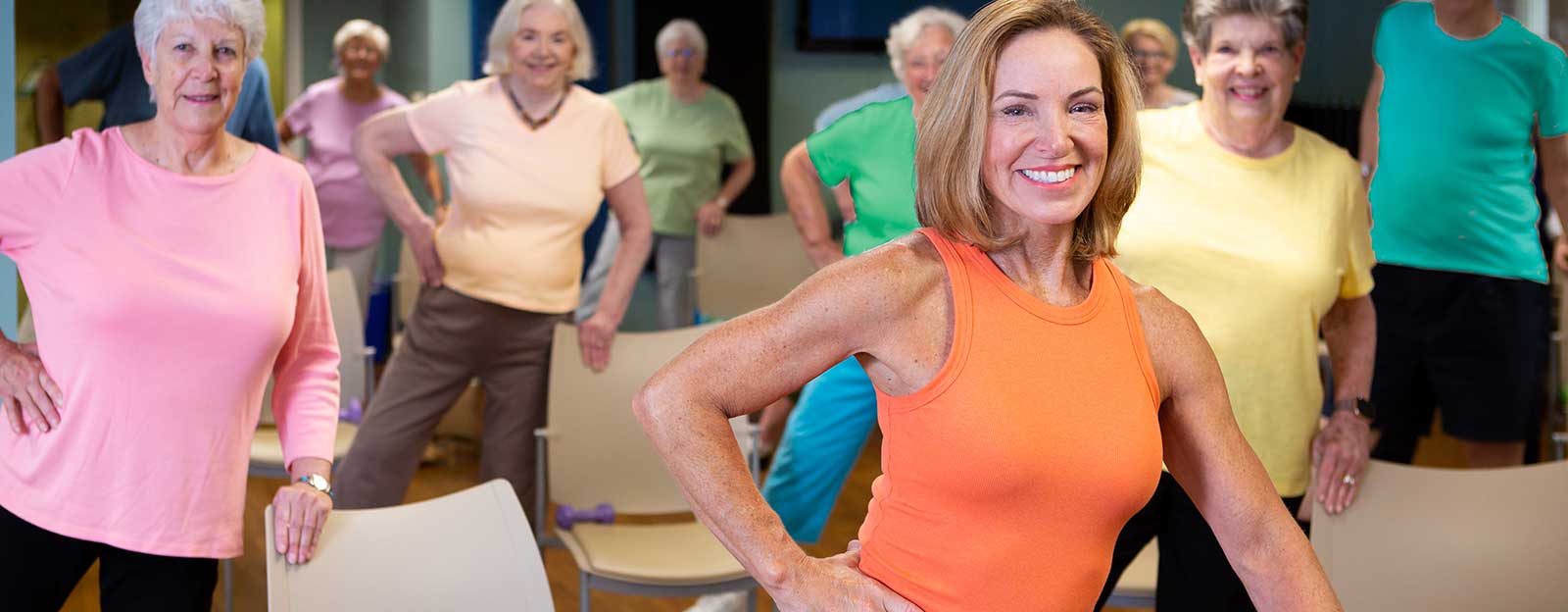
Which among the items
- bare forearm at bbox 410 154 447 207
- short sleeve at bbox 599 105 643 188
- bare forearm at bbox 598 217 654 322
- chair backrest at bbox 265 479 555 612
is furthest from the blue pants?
bare forearm at bbox 410 154 447 207

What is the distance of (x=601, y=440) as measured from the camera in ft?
11.9

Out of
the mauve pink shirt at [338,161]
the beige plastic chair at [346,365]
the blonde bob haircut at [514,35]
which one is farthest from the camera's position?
the mauve pink shirt at [338,161]

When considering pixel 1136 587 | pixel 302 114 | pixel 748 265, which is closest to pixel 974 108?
pixel 1136 587

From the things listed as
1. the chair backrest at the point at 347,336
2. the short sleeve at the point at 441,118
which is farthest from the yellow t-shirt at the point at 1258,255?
the chair backrest at the point at 347,336

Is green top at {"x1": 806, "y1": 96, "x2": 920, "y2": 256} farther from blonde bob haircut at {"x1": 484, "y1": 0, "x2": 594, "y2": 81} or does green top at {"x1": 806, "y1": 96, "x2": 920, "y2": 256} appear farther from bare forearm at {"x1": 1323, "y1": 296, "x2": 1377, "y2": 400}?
bare forearm at {"x1": 1323, "y1": 296, "x2": 1377, "y2": 400}

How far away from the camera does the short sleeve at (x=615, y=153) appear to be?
12.8 feet

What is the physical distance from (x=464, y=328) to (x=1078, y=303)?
7.93ft

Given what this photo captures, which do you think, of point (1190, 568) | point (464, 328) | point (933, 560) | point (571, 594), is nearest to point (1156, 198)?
point (1190, 568)

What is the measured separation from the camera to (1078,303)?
66.9 inches

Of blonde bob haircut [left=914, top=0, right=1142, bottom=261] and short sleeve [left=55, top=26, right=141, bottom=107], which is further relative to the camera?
short sleeve [left=55, top=26, right=141, bottom=107]

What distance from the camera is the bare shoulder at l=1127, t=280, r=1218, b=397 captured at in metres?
1.74

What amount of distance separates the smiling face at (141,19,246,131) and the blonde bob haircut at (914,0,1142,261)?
3.94 feet

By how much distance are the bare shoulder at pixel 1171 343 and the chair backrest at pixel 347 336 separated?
2.96 m

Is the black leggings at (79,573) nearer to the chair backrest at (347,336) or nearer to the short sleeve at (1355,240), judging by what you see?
the short sleeve at (1355,240)
